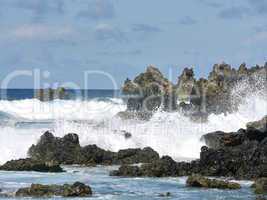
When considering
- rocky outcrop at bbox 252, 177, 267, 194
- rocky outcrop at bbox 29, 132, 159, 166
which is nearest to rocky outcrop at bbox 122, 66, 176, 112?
rocky outcrop at bbox 29, 132, 159, 166

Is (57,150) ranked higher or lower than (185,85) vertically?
lower

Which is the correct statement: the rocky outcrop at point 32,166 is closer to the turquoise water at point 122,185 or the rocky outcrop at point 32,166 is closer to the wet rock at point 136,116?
the turquoise water at point 122,185

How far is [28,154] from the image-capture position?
94.2 ft

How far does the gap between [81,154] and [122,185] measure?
6.44 meters

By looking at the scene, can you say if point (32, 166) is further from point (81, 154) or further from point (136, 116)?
point (136, 116)

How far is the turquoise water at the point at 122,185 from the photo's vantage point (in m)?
18.9

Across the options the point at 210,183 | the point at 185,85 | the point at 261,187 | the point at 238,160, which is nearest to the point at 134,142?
the point at 238,160

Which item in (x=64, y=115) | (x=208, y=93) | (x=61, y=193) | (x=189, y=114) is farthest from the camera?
(x=64, y=115)

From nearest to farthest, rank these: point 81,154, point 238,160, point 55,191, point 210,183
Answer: point 55,191 → point 210,183 → point 238,160 → point 81,154

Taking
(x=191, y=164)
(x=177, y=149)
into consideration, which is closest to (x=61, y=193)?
(x=191, y=164)

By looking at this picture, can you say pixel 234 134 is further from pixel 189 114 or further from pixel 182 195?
pixel 189 114

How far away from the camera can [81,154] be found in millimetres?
27109

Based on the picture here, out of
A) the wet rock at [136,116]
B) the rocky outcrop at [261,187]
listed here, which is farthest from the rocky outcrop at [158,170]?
the wet rock at [136,116]

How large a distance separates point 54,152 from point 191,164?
240 inches
